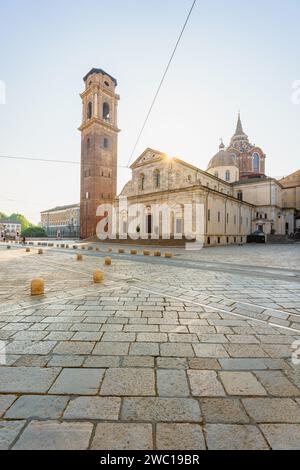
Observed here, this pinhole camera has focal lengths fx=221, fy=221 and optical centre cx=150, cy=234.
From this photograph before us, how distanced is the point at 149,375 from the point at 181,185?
2866 centimetres

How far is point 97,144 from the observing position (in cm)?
4031

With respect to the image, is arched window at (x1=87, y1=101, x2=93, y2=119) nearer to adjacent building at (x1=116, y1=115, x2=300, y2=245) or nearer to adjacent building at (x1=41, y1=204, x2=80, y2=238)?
adjacent building at (x1=116, y1=115, x2=300, y2=245)

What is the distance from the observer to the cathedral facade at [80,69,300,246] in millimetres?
28989

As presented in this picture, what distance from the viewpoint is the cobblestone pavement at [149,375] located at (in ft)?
5.06

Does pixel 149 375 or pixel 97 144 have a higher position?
pixel 97 144

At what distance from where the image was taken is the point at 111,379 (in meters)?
2.15

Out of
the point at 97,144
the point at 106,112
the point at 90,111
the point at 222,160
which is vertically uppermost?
the point at 90,111

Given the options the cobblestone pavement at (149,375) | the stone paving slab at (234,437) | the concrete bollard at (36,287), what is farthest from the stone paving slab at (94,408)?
the concrete bollard at (36,287)

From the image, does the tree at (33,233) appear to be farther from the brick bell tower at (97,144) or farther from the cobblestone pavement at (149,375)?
the cobblestone pavement at (149,375)

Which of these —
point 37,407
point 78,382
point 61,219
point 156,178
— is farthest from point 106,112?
point 61,219

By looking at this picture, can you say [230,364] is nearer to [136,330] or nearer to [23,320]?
[136,330]

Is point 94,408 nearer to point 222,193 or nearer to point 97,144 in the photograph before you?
point 222,193

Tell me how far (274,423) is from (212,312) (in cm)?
239

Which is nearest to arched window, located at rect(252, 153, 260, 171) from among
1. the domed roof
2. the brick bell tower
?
the domed roof
